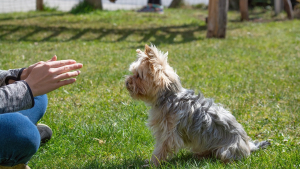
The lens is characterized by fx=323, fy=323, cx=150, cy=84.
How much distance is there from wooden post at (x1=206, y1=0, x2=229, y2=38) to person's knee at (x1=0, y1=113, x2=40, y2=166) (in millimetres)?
8437

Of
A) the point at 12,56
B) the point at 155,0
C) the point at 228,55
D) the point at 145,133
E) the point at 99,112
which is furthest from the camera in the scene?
the point at 155,0

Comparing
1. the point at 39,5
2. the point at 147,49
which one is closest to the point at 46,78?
the point at 147,49

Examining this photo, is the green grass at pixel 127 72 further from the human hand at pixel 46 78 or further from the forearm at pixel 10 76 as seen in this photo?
the human hand at pixel 46 78

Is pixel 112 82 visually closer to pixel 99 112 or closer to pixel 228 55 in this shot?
pixel 99 112

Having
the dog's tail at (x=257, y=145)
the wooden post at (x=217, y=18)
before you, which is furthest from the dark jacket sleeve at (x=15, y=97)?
the wooden post at (x=217, y=18)

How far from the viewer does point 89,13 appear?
1358 cm

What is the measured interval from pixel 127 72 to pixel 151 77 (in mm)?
3265

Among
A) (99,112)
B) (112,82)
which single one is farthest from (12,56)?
(99,112)

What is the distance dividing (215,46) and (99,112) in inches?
219

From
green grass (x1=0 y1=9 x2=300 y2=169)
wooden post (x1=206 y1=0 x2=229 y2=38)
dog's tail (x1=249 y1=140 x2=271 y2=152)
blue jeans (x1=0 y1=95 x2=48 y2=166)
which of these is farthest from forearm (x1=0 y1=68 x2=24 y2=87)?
wooden post (x1=206 y1=0 x2=229 y2=38)

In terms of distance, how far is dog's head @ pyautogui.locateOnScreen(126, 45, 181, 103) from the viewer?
3223mm

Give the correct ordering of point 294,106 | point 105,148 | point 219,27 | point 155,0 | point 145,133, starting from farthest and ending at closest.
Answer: point 155,0 → point 219,27 → point 294,106 → point 145,133 → point 105,148

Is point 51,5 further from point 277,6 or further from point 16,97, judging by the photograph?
point 16,97

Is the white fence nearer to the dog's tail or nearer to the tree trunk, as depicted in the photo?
the tree trunk
